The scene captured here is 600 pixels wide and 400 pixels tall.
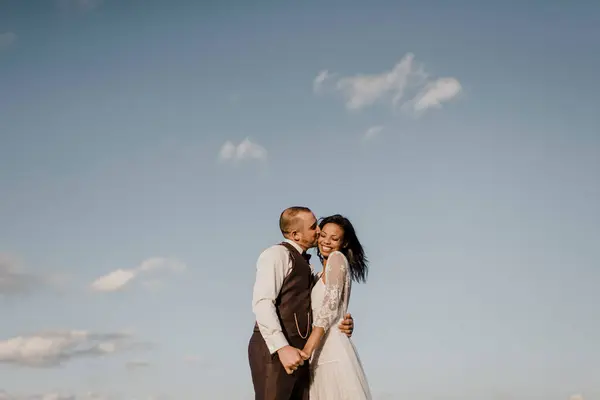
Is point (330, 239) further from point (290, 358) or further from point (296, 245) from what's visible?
point (290, 358)

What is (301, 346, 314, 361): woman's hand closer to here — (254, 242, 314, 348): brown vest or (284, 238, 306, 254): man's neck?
(254, 242, 314, 348): brown vest

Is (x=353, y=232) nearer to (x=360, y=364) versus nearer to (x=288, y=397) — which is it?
(x=360, y=364)

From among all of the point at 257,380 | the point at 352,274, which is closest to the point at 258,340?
the point at 257,380

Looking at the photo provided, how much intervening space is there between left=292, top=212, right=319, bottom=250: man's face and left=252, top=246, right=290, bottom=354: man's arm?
0.90 feet

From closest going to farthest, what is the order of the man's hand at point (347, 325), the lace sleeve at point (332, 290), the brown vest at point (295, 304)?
1. the brown vest at point (295, 304)
2. the lace sleeve at point (332, 290)
3. the man's hand at point (347, 325)

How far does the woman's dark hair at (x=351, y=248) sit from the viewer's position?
7.86 metres

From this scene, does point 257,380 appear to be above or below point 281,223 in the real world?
below

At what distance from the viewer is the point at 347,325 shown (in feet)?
24.4

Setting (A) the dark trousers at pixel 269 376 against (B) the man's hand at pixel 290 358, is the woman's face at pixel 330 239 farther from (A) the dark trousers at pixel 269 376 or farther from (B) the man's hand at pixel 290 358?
(B) the man's hand at pixel 290 358

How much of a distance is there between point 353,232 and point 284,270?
1.24m

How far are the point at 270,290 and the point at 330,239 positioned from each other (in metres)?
1.17

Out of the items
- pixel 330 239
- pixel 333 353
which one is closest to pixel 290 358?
pixel 333 353

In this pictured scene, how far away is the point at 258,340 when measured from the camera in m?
6.94

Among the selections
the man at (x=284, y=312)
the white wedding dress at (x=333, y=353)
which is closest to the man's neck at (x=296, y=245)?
the man at (x=284, y=312)
